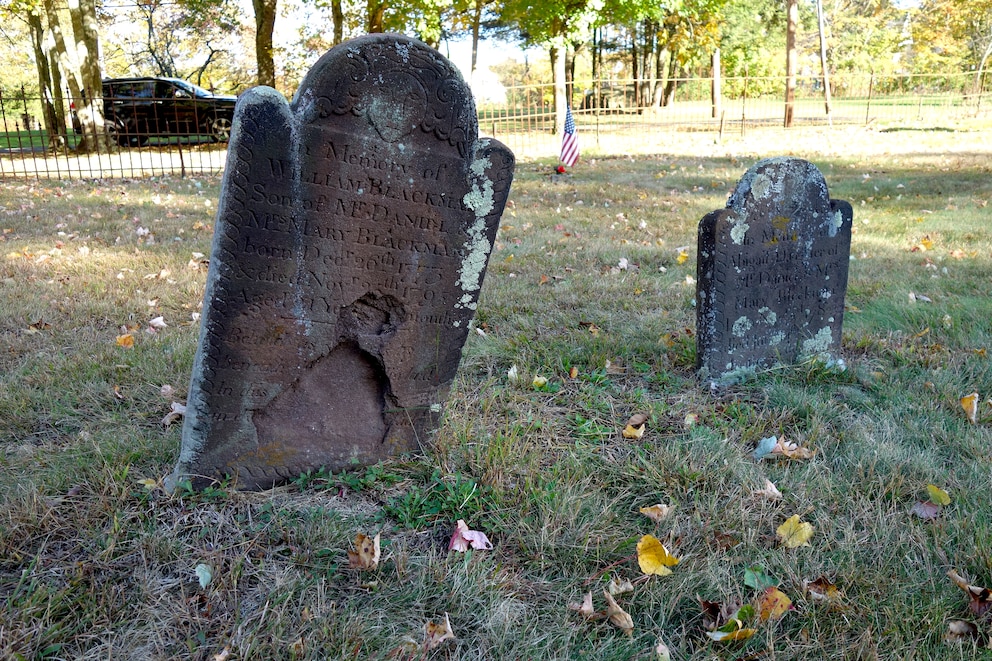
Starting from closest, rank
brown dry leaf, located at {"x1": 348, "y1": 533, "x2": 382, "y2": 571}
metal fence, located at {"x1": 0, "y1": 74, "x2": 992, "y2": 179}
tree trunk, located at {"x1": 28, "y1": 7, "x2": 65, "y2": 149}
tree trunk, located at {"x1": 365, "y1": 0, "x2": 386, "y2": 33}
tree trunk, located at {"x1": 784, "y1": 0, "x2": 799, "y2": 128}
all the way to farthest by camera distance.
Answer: brown dry leaf, located at {"x1": 348, "y1": 533, "x2": 382, "y2": 571}, metal fence, located at {"x1": 0, "y1": 74, "x2": 992, "y2": 179}, tree trunk, located at {"x1": 28, "y1": 7, "x2": 65, "y2": 149}, tree trunk, located at {"x1": 365, "y1": 0, "x2": 386, "y2": 33}, tree trunk, located at {"x1": 784, "y1": 0, "x2": 799, "y2": 128}

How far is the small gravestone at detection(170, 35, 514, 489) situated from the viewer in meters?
2.45

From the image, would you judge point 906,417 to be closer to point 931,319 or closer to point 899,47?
point 931,319

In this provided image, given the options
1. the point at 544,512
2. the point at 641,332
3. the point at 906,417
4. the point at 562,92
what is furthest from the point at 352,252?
the point at 562,92

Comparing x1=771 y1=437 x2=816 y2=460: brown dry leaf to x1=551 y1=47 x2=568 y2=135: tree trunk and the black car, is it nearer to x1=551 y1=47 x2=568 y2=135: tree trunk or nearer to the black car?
x1=551 y1=47 x2=568 y2=135: tree trunk

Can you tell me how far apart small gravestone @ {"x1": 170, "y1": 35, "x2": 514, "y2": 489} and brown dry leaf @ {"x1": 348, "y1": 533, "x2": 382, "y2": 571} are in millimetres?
689

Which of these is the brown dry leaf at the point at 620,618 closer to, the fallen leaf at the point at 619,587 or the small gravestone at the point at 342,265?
the fallen leaf at the point at 619,587

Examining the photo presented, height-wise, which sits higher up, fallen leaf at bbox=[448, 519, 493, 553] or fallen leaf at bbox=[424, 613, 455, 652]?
fallen leaf at bbox=[448, 519, 493, 553]

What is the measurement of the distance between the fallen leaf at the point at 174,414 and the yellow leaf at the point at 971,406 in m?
3.77

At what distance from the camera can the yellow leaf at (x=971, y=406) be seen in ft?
11.0

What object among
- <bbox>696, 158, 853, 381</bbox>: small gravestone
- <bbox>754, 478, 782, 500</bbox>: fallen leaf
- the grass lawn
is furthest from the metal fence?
<bbox>754, 478, 782, 500</bbox>: fallen leaf

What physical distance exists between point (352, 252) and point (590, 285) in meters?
3.15

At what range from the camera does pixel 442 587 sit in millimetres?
2219

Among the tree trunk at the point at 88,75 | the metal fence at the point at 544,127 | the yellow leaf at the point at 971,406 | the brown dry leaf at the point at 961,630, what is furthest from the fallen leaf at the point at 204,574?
the tree trunk at the point at 88,75

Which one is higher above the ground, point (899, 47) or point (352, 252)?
point (899, 47)
